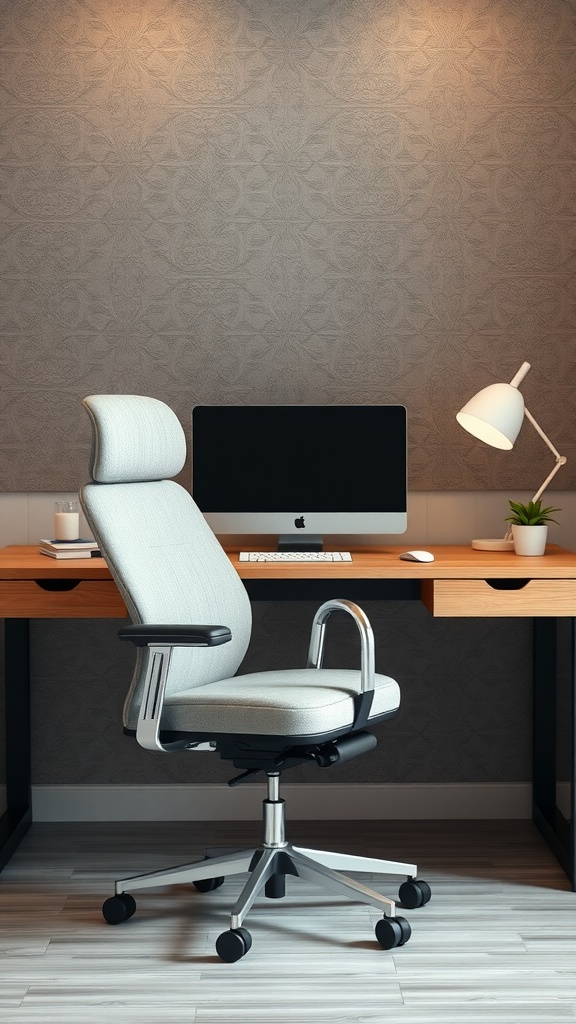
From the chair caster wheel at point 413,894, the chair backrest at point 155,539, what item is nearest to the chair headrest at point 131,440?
the chair backrest at point 155,539

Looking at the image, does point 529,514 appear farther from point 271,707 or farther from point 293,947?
point 293,947

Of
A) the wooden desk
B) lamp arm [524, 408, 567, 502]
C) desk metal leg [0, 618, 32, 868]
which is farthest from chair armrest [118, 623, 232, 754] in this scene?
lamp arm [524, 408, 567, 502]

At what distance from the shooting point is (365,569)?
9.78 feet

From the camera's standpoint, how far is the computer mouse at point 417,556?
3084 mm

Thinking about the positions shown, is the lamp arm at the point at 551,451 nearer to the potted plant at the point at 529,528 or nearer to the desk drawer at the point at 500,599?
the potted plant at the point at 529,528

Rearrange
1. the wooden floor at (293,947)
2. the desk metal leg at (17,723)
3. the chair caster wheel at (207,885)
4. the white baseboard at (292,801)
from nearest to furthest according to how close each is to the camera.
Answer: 1. the wooden floor at (293,947)
2. the chair caster wheel at (207,885)
3. the desk metal leg at (17,723)
4. the white baseboard at (292,801)

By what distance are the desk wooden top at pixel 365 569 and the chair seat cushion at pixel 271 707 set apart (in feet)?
1.24

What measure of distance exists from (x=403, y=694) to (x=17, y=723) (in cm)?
122

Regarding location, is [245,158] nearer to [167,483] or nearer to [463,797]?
[167,483]

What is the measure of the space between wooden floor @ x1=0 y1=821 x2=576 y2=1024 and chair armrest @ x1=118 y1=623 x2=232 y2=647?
73cm

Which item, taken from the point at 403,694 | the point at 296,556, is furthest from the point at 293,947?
the point at 403,694

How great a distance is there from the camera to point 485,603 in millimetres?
2922

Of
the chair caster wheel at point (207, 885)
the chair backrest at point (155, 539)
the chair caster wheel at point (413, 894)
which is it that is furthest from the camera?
the chair caster wheel at point (207, 885)

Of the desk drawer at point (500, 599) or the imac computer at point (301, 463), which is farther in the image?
the imac computer at point (301, 463)
